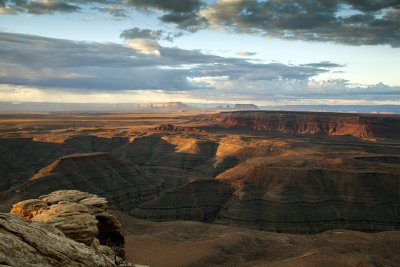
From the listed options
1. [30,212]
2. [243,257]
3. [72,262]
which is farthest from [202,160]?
[72,262]

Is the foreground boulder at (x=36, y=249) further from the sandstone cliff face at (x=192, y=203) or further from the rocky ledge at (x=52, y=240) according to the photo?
the sandstone cliff face at (x=192, y=203)

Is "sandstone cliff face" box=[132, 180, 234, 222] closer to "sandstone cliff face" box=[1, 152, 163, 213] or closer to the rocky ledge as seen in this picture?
"sandstone cliff face" box=[1, 152, 163, 213]

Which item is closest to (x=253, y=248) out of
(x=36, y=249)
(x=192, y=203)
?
(x=192, y=203)

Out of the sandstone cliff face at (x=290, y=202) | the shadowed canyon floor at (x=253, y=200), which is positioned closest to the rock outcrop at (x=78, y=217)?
the shadowed canyon floor at (x=253, y=200)

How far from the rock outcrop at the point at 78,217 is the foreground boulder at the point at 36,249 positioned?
20.0 ft

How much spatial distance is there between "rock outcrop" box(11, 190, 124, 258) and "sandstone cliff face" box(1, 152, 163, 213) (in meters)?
47.3

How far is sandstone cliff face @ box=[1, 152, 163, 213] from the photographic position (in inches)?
2852

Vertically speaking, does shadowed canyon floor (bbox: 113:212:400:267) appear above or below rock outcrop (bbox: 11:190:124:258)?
below

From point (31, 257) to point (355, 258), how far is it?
33.6 meters

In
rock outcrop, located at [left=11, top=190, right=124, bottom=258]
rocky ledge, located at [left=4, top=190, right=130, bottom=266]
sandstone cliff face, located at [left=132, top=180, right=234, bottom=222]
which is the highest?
rocky ledge, located at [left=4, top=190, right=130, bottom=266]

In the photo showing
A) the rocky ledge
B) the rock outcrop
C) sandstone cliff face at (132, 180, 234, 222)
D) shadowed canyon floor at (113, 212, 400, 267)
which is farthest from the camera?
sandstone cliff face at (132, 180, 234, 222)

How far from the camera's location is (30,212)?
75.4 ft

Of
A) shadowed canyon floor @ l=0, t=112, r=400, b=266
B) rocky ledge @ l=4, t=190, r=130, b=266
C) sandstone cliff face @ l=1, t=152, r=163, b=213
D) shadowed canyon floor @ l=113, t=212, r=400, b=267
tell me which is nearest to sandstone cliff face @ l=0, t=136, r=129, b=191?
shadowed canyon floor @ l=0, t=112, r=400, b=266

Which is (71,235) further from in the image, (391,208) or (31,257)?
(391,208)
